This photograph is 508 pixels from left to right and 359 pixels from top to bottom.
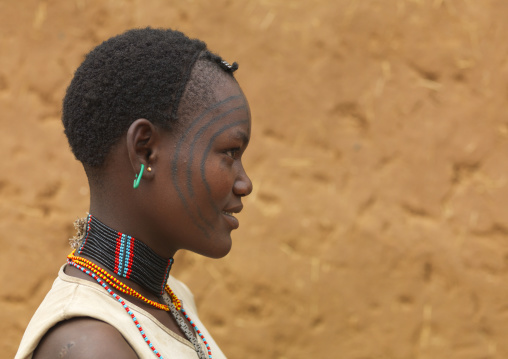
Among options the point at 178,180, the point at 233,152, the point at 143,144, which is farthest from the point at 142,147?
the point at 233,152

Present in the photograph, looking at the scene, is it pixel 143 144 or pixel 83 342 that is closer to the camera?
pixel 83 342

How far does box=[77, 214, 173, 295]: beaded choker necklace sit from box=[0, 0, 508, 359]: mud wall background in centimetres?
195

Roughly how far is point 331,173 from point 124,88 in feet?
7.23

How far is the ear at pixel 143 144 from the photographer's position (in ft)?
5.00

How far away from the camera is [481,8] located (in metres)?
3.61

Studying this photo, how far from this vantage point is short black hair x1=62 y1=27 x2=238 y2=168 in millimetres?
1534

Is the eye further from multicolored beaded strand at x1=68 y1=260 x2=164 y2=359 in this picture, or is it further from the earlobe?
multicolored beaded strand at x1=68 y1=260 x2=164 y2=359

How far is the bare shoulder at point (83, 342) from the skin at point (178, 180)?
190 millimetres

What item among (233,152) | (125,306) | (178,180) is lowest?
(125,306)

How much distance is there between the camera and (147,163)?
1.56 meters

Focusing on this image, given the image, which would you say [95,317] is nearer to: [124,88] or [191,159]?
[191,159]

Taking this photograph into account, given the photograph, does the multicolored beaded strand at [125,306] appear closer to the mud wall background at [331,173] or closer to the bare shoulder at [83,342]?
the bare shoulder at [83,342]

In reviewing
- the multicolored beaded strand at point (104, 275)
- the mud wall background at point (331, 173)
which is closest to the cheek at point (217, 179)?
the multicolored beaded strand at point (104, 275)

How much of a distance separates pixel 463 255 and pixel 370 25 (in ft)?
4.54
